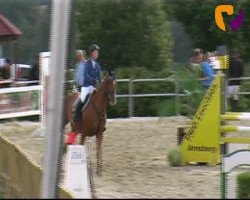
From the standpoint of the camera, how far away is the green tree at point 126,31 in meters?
28.6

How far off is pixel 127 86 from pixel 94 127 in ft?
30.1

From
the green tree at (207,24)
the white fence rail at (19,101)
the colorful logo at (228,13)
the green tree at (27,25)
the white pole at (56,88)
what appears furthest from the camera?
the green tree at (207,24)

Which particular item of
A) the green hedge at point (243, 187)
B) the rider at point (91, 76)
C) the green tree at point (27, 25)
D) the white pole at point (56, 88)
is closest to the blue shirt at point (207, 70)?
the rider at point (91, 76)

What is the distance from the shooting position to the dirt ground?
10430mm

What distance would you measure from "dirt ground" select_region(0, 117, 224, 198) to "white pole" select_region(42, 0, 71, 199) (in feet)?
13.1

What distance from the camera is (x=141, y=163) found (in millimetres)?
13578

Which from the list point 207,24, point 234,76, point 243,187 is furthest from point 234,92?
point 243,187

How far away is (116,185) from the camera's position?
11.1m

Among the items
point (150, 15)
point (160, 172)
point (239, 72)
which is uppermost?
point (150, 15)

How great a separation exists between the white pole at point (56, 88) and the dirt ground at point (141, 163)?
401cm

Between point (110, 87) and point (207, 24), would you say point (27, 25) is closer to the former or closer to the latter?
point (207, 24)

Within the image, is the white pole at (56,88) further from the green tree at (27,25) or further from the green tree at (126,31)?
the green tree at (126,31)

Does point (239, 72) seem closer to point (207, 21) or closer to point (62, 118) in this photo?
point (207, 21)

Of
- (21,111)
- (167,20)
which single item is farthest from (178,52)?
(21,111)
